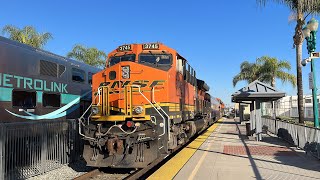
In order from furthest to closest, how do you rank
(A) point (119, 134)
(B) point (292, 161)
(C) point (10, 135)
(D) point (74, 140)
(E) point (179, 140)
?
(E) point (179, 140)
(D) point (74, 140)
(B) point (292, 161)
(A) point (119, 134)
(C) point (10, 135)

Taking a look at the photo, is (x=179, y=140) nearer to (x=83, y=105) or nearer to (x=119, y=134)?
(x=119, y=134)

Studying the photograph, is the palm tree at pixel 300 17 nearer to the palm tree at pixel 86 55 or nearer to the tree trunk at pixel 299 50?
the tree trunk at pixel 299 50

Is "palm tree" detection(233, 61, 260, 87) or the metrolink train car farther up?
"palm tree" detection(233, 61, 260, 87)

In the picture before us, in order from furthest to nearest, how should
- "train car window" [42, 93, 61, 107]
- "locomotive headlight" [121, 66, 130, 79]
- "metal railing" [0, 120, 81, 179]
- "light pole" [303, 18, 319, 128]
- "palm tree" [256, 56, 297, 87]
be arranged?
"palm tree" [256, 56, 297, 87]
"light pole" [303, 18, 319, 128]
"train car window" [42, 93, 61, 107]
"locomotive headlight" [121, 66, 130, 79]
"metal railing" [0, 120, 81, 179]

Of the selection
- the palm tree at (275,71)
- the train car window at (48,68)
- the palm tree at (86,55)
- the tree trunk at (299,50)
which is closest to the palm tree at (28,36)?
the palm tree at (86,55)

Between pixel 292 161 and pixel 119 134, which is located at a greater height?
pixel 119 134

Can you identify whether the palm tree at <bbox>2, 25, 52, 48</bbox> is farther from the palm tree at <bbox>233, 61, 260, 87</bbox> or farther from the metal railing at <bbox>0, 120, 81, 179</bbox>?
the palm tree at <bbox>233, 61, 260, 87</bbox>

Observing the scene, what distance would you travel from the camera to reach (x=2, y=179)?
7828 mm

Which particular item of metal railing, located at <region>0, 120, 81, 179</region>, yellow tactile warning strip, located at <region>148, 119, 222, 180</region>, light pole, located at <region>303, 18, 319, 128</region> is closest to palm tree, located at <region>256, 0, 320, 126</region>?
light pole, located at <region>303, 18, 319, 128</region>

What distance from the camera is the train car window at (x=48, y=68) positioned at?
473 inches

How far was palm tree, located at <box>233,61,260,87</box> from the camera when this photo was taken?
143 ft

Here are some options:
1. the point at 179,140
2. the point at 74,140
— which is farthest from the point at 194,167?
the point at 74,140

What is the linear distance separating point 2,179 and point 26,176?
1.12 meters

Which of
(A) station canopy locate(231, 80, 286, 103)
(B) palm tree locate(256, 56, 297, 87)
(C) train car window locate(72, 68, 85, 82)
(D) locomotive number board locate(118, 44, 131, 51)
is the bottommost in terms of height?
(A) station canopy locate(231, 80, 286, 103)
